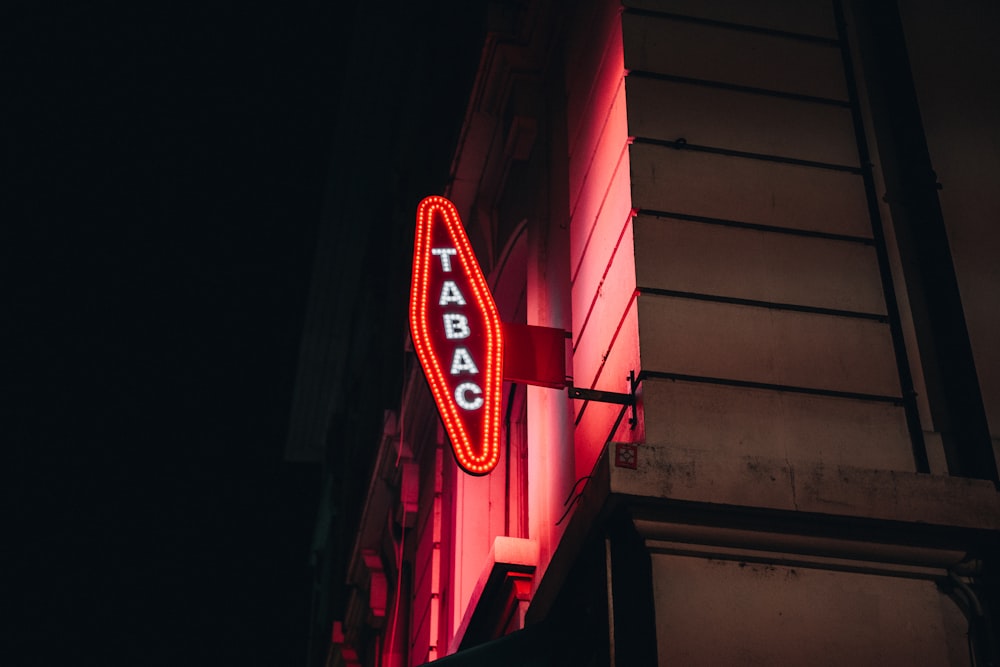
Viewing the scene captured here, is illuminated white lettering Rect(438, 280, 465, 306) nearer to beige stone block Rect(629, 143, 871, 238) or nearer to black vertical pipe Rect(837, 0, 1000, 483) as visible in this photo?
beige stone block Rect(629, 143, 871, 238)

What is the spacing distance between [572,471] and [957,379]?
2.92 m

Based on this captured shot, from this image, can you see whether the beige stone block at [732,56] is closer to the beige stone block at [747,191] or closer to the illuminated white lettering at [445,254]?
the beige stone block at [747,191]

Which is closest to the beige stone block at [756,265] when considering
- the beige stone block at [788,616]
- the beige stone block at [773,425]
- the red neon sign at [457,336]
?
the beige stone block at [773,425]

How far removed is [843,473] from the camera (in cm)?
718

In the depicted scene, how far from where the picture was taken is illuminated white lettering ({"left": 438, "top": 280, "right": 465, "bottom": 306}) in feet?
30.0

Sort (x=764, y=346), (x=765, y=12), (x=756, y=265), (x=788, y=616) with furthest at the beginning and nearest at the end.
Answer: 1. (x=765, y=12)
2. (x=756, y=265)
3. (x=764, y=346)
4. (x=788, y=616)

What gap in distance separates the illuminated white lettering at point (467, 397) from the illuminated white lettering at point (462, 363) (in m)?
0.13

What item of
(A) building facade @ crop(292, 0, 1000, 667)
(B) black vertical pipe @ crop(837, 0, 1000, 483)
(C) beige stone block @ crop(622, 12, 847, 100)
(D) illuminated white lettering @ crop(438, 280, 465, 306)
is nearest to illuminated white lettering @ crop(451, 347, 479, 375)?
(D) illuminated white lettering @ crop(438, 280, 465, 306)

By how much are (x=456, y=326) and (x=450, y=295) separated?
35cm

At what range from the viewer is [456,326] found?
895 cm

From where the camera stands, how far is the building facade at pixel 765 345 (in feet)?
22.9

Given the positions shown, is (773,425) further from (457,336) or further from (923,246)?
(457,336)

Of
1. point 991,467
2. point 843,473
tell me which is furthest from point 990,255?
point 843,473

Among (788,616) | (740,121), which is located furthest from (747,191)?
(788,616)
